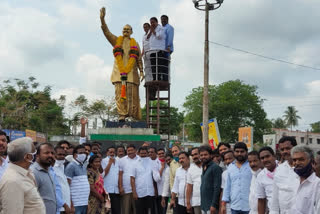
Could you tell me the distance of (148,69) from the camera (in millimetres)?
16781

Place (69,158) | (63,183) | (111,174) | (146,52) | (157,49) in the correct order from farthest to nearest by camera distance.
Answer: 1. (146,52)
2. (157,49)
3. (111,174)
4. (69,158)
5. (63,183)

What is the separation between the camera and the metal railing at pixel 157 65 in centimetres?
1622

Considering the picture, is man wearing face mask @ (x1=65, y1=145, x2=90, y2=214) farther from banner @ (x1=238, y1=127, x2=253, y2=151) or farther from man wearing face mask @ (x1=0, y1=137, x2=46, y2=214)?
banner @ (x1=238, y1=127, x2=253, y2=151)

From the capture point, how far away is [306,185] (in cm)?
326

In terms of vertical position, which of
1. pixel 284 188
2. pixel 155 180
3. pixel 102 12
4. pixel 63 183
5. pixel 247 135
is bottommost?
pixel 155 180

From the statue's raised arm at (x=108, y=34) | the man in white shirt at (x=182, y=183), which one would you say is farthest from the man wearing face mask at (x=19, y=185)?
the statue's raised arm at (x=108, y=34)

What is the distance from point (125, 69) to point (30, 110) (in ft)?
76.8

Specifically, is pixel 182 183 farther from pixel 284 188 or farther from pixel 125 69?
pixel 125 69

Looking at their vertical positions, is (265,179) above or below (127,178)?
above

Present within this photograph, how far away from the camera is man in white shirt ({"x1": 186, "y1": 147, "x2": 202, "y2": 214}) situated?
236 inches

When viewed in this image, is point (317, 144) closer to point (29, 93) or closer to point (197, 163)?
point (29, 93)

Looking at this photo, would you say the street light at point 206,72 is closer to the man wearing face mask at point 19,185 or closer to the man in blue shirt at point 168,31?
the man in blue shirt at point 168,31

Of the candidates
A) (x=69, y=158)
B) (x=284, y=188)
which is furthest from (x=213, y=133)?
(x=284, y=188)

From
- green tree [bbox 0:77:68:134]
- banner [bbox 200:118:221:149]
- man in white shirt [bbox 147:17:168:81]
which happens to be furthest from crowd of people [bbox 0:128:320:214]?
green tree [bbox 0:77:68:134]
